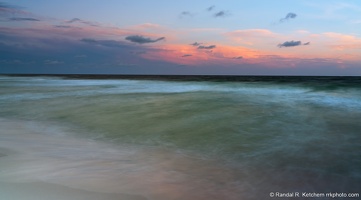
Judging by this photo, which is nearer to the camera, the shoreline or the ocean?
the shoreline

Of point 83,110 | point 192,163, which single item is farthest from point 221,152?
point 83,110

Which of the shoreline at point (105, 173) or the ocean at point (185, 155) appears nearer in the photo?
the shoreline at point (105, 173)

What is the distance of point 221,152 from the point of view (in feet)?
16.8

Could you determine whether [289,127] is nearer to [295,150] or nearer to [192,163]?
[295,150]

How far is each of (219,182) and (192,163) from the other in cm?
90

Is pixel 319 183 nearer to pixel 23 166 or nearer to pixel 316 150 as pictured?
pixel 316 150

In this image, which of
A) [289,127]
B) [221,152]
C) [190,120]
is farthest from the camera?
[190,120]

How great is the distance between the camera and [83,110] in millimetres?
10336

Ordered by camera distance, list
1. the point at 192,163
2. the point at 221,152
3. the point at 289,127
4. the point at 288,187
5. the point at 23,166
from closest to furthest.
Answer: the point at 288,187 → the point at 23,166 → the point at 192,163 → the point at 221,152 → the point at 289,127

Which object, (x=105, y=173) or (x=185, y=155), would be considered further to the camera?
(x=185, y=155)

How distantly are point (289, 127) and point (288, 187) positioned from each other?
4.23 meters

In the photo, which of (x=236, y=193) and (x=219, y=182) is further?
(x=219, y=182)

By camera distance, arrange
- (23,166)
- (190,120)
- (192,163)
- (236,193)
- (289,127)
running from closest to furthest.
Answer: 1. (236,193)
2. (23,166)
3. (192,163)
4. (289,127)
5. (190,120)

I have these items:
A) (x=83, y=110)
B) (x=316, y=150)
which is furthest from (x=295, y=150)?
(x=83, y=110)
